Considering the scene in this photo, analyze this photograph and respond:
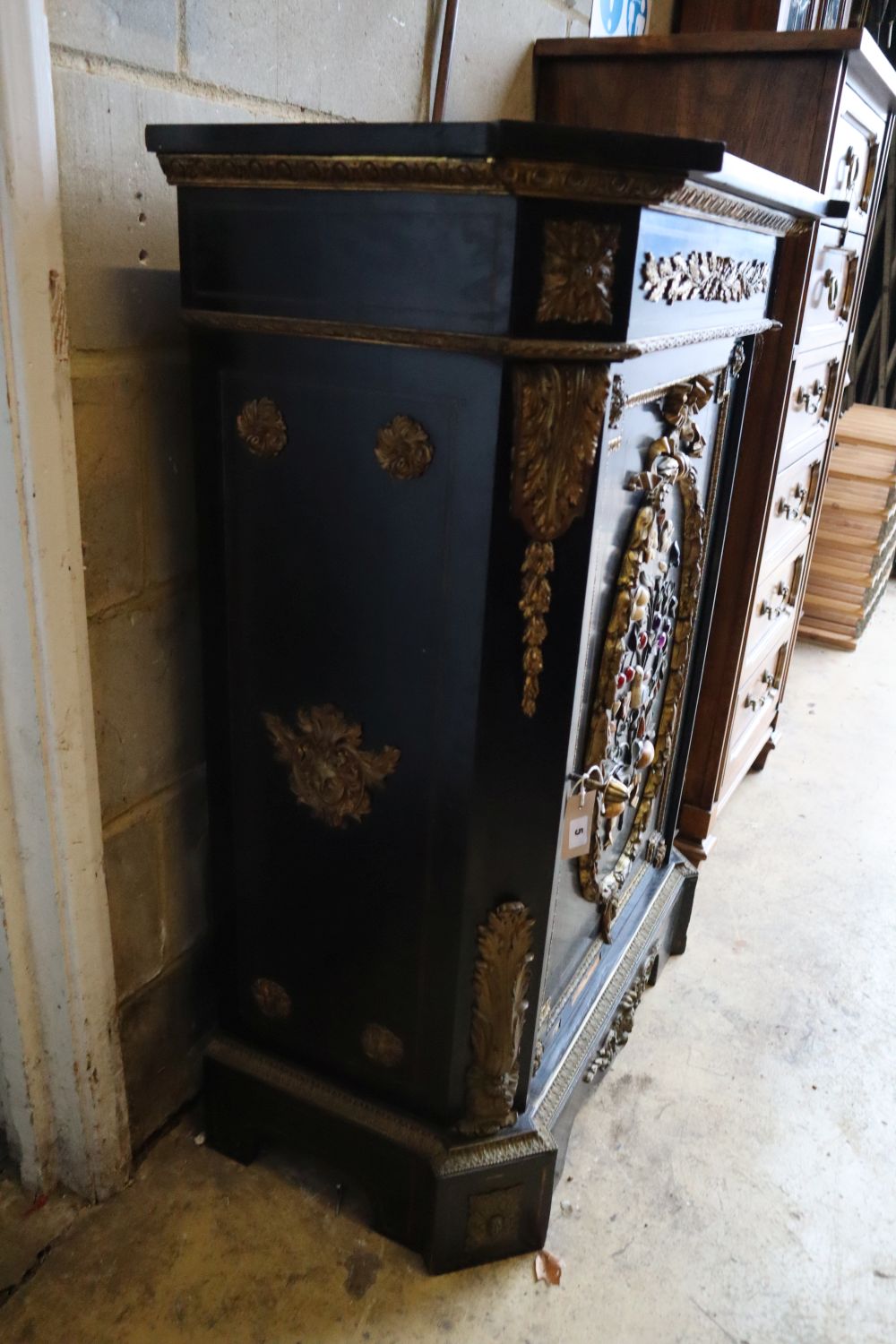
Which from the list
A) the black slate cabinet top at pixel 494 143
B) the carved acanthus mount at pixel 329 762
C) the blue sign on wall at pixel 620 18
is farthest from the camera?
the blue sign on wall at pixel 620 18

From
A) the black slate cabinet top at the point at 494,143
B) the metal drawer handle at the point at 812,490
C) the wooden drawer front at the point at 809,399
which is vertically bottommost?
the metal drawer handle at the point at 812,490

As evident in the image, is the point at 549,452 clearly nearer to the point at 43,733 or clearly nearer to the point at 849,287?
the point at 43,733

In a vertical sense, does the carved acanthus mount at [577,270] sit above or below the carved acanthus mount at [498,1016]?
above

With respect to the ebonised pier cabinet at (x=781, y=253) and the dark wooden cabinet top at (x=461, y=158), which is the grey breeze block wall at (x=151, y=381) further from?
the ebonised pier cabinet at (x=781, y=253)

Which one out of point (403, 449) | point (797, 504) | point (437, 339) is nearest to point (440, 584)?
point (403, 449)

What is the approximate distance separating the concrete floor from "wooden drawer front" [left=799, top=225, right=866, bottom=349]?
1.25 metres

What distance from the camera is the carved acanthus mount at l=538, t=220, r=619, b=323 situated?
90 centimetres

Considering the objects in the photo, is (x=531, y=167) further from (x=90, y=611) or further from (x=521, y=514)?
(x=90, y=611)

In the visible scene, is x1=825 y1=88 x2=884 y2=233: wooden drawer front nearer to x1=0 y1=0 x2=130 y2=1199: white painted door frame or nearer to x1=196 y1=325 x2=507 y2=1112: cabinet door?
x1=196 y1=325 x2=507 y2=1112: cabinet door

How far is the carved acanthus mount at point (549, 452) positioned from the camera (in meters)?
0.95

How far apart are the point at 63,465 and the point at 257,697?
0.35m

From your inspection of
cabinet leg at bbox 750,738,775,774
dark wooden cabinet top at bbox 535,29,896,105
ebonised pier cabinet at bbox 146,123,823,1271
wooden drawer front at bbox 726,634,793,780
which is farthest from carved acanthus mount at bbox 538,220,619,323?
cabinet leg at bbox 750,738,775,774

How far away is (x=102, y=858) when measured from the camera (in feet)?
4.12

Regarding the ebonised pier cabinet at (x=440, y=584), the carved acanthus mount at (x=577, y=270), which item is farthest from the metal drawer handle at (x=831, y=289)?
the carved acanthus mount at (x=577, y=270)
